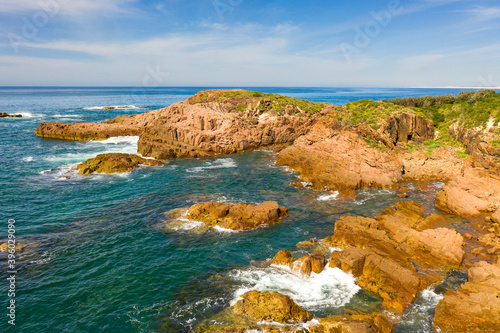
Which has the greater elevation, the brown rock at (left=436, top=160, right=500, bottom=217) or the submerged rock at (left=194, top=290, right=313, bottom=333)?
the brown rock at (left=436, top=160, right=500, bottom=217)

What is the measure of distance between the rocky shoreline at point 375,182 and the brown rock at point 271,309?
6cm

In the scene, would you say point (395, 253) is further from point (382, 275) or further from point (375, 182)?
point (375, 182)

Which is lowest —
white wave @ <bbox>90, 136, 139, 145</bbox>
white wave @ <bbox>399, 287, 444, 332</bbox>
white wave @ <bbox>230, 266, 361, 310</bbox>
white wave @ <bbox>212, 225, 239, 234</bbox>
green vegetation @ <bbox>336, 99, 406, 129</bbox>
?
white wave @ <bbox>212, 225, 239, 234</bbox>

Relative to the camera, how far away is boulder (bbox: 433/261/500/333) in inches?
601

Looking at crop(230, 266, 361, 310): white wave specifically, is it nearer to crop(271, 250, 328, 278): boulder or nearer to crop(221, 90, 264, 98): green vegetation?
crop(271, 250, 328, 278): boulder

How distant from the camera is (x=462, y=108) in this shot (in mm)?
47281

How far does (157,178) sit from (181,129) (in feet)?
65.5

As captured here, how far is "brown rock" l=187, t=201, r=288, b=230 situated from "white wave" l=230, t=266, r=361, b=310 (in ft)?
24.3

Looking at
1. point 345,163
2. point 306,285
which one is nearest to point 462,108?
point 345,163

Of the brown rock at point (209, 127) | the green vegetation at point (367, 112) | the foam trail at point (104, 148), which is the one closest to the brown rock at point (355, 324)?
the green vegetation at point (367, 112)

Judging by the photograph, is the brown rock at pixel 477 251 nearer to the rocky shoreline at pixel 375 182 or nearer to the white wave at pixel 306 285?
the rocky shoreline at pixel 375 182

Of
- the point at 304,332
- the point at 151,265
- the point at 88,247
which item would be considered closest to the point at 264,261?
the point at 304,332

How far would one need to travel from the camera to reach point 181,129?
6072 cm

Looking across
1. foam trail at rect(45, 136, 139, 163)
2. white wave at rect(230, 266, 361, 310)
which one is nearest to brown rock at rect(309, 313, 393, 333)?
Result: white wave at rect(230, 266, 361, 310)
